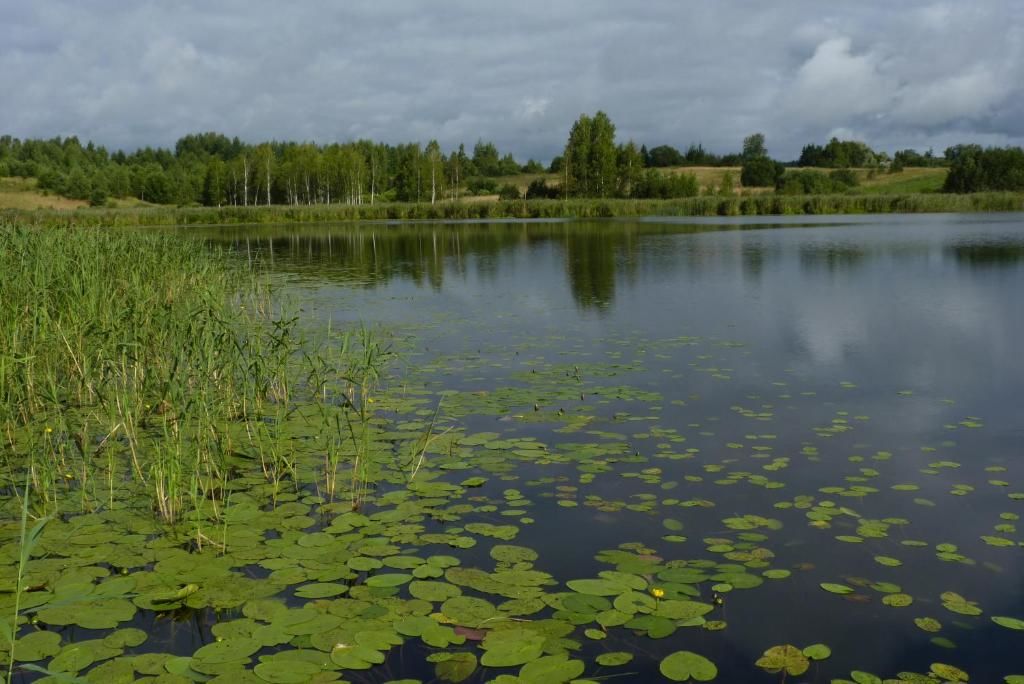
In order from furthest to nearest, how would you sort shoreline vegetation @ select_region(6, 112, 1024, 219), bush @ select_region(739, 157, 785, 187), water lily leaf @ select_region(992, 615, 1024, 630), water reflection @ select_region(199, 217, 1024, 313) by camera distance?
bush @ select_region(739, 157, 785, 187)
shoreline vegetation @ select_region(6, 112, 1024, 219)
water reflection @ select_region(199, 217, 1024, 313)
water lily leaf @ select_region(992, 615, 1024, 630)

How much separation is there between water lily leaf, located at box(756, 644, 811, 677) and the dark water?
45 millimetres

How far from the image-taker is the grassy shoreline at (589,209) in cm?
5425

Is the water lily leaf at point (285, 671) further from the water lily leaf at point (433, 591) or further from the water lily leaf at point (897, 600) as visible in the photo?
the water lily leaf at point (897, 600)

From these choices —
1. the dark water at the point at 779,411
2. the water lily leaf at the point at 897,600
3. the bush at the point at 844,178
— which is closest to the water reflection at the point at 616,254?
the dark water at the point at 779,411

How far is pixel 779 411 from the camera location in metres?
7.57

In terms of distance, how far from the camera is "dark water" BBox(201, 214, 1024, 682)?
4.03m

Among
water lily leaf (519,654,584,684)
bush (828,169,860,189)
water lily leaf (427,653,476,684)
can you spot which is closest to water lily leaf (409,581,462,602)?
water lily leaf (427,653,476,684)

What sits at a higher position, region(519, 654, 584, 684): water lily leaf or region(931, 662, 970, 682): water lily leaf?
region(519, 654, 584, 684): water lily leaf

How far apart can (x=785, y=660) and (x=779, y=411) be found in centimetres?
419

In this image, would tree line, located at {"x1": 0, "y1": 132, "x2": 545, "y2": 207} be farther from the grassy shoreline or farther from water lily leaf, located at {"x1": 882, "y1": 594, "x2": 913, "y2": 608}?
water lily leaf, located at {"x1": 882, "y1": 594, "x2": 913, "y2": 608}

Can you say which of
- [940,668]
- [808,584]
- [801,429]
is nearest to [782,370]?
[801,429]

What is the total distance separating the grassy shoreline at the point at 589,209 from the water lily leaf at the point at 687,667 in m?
49.3

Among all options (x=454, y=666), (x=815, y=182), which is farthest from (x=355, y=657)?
(x=815, y=182)

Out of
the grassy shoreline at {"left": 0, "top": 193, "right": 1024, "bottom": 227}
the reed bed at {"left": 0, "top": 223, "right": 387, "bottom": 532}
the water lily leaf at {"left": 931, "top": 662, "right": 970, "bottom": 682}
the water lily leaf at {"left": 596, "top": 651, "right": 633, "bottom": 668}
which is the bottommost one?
the water lily leaf at {"left": 931, "top": 662, "right": 970, "bottom": 682}
